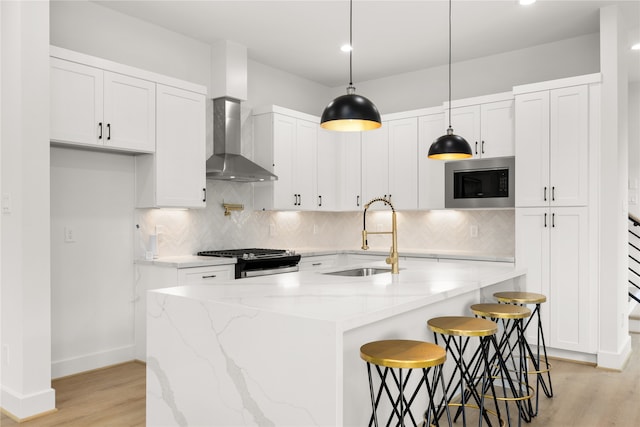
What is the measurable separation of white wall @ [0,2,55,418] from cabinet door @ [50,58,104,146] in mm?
208

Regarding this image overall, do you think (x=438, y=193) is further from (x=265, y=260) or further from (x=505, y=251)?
(x=265, y=260)

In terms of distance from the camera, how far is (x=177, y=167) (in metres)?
4.25

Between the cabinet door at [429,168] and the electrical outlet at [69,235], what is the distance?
3.37m

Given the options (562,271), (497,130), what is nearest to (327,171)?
(497,130)

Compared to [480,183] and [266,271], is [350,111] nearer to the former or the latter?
[266,271]

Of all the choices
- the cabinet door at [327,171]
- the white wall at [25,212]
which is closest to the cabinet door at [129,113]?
the white wall at [25,212]

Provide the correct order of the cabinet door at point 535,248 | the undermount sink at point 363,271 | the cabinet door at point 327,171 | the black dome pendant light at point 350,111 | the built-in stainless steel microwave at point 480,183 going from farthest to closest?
the cabinet door at point 327,171
the built-in stainless steel microwave at point 480,183
the cabinet door at point 535,248
the undermount sink at point 363,271
the black dome pendant light at point 350,111

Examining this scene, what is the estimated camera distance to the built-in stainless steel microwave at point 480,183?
464 centimetres

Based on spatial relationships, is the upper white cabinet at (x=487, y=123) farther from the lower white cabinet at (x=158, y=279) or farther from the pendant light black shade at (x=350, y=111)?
the lower white cabinet at (x=158, y=279)

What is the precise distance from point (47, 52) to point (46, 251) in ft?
4.29

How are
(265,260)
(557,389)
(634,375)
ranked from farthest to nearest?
(265,260)
(634,375)
(557,389)

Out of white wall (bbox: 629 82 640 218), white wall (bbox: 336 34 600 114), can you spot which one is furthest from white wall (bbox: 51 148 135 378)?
white wall (bbox: 629 82 640 218)

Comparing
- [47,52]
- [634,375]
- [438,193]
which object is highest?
[47,52]

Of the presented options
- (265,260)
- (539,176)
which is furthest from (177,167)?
(539,176)
